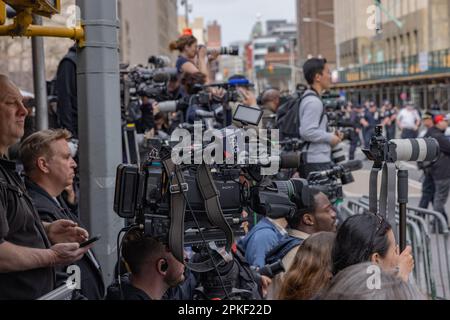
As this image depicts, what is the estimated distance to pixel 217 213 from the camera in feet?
12.2

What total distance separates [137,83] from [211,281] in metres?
4.97

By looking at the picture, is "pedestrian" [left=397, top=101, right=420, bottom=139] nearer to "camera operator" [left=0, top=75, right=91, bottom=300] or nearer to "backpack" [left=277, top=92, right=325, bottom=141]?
"backpack" [left=277, top=92, right=325, bottom=141]

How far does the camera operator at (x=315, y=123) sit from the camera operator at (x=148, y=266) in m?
4.54

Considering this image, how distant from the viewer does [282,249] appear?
5.15m

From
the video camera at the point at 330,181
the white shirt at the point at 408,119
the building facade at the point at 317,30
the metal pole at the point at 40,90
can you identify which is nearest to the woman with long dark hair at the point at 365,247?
the video camera at the point at 330,181

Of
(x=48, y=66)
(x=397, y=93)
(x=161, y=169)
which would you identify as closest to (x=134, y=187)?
(x=161, y=169)

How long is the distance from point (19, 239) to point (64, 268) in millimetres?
707

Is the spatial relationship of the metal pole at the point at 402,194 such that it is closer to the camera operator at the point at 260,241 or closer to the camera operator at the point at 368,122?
the camera operator at the point at 260,241

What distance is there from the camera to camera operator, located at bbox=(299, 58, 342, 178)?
8.36 meters

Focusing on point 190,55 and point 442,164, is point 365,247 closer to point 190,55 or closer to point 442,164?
point 190,55

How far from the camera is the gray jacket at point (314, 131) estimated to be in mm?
8375

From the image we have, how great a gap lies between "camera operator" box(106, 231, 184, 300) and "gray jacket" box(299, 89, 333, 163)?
4664mm

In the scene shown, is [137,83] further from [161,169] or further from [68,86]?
[161,169]

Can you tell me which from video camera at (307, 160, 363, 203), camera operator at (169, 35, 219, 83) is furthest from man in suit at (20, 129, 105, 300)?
camera operator at (169, 35, 219, 83)
